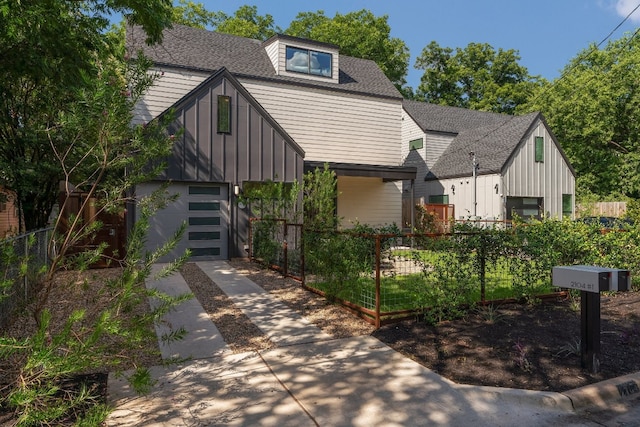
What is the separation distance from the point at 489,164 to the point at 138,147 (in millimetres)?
17995

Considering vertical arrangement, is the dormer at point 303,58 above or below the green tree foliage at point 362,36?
below

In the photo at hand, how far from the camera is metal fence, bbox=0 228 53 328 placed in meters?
3.06

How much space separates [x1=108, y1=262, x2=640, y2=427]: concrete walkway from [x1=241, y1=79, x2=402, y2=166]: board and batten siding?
1267cm

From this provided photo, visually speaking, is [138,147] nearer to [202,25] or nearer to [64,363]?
[64,363]

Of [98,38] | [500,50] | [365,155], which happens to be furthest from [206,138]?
[500,50]

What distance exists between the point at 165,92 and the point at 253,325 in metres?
11.3

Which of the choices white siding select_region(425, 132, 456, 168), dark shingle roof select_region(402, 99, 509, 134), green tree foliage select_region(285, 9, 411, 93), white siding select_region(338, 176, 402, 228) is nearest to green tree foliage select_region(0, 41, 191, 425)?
white siding select_region(338, 176, 402, 228)

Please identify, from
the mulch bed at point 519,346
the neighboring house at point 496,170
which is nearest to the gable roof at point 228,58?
the neighboring house at point 496,170

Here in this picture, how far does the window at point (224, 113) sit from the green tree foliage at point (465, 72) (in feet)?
113

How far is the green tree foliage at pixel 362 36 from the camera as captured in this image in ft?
110

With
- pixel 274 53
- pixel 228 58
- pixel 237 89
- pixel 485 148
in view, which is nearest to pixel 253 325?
pixel 237 89

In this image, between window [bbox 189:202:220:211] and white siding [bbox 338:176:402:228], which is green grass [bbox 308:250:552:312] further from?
white siding [bbox 338:176:402:228]

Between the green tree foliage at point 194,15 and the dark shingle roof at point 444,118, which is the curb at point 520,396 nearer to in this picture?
the dark shingle roof at point 444,118

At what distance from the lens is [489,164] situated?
62.3 feet
